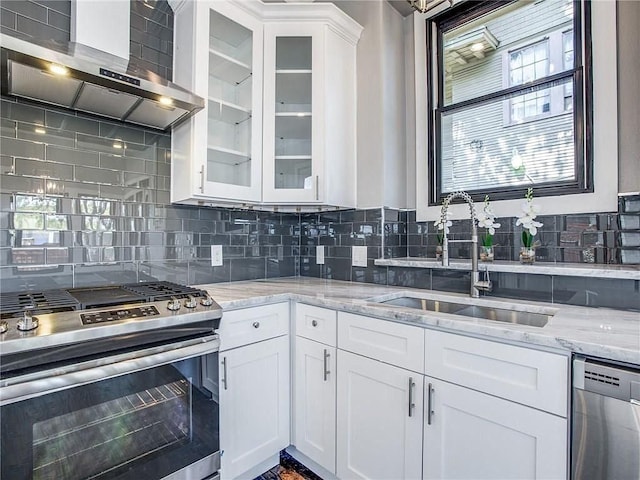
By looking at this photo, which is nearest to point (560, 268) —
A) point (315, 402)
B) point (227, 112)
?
point (315, 402)

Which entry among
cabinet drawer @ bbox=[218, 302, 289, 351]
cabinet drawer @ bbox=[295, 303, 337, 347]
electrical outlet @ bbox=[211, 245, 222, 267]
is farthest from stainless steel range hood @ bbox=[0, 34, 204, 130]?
cabinet drawer @ bbox=[295, 303, 337, 347]

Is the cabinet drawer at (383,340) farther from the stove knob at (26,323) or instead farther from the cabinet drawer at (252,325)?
the stove knob at (26,323)

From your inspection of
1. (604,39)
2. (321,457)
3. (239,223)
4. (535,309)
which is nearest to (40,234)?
(239,223)

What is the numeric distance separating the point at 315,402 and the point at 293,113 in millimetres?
1645

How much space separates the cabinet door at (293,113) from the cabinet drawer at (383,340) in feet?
2.75

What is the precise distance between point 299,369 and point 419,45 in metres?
2.16

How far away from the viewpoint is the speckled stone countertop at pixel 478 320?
0.94 m

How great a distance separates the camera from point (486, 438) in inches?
43.9

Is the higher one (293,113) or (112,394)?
(293,113)

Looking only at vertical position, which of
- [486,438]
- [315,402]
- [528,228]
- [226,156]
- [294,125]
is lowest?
[315,402]

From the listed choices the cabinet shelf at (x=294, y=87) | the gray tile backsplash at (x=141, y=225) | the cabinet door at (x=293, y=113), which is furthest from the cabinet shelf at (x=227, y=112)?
the gray tile backsplash at (x=141, y=225)

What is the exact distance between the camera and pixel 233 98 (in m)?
1.96

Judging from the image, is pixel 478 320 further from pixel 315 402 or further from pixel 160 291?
pixel 160 291

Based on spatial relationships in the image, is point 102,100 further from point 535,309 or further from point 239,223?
point 535,309
